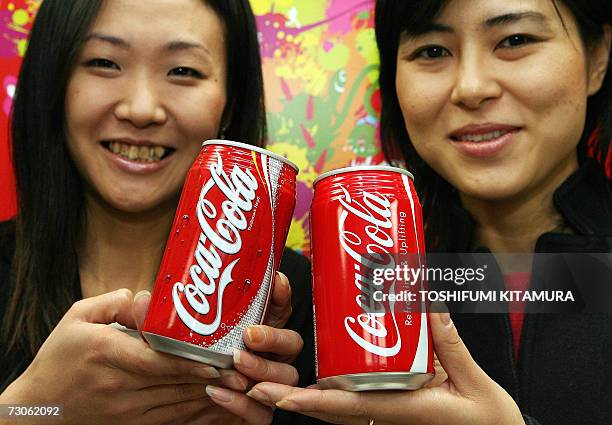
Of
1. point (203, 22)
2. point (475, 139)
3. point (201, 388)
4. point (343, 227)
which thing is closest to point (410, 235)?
point (343, 227)

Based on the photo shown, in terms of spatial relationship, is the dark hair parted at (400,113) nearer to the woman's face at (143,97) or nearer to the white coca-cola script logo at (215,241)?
the woman's face at (143,97)

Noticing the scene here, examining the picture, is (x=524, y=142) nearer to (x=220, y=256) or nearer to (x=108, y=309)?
(x=220, y=256)

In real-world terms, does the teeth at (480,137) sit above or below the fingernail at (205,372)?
above

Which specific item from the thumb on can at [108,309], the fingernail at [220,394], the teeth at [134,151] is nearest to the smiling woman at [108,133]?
the teeth at [134,151]

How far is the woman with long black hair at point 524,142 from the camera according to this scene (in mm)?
1102

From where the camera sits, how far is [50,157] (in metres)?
1.30

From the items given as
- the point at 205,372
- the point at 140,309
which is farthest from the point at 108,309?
the point at 205,372

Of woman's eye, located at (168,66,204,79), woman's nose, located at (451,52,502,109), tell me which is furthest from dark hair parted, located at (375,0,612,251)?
woman's eye, located at (168,66,204,79)

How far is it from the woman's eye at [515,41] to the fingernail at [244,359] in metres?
0.80

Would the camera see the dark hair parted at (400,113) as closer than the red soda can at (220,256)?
No

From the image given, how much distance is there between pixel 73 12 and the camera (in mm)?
1225

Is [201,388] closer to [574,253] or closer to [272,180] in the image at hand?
[272,180]

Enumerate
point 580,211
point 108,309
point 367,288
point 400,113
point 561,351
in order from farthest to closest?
point 400,113 < point 580,211 < point 561,351 < point 108,309 < point 367,288

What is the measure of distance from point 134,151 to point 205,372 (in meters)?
0.66
